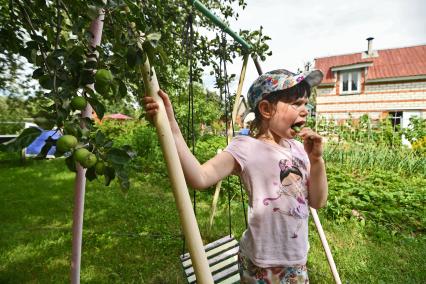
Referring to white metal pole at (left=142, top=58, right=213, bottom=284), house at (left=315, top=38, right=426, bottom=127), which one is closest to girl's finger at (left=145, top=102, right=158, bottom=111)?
white metal pole at (left=142, top=58, right=213, bottom=284)

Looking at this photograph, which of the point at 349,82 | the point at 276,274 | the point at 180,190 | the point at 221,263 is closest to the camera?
the point at 180,190

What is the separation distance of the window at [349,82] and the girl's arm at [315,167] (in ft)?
61.9

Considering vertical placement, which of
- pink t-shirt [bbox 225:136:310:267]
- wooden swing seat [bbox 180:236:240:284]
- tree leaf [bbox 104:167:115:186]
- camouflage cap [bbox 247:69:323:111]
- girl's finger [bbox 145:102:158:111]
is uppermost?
camouflage cap [bbox 247:69:323:111]

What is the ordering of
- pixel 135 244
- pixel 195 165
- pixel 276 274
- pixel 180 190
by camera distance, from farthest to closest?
pixel 135 244, pixel 276 274, pixel 195 165, pixel 180 190

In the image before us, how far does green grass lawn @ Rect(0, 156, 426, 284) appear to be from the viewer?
314 cm

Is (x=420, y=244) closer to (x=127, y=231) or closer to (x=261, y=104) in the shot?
(x=261, y=104)

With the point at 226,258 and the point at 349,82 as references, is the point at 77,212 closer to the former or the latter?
the point at 226,258

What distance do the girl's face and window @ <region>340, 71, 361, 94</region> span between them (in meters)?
18.9

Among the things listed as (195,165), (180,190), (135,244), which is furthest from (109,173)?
(135,244)

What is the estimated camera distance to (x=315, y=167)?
163 centimetres

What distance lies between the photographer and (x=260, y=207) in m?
1.53

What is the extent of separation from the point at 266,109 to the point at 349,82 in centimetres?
1923

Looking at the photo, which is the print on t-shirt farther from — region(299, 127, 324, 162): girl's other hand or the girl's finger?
the girl's finger

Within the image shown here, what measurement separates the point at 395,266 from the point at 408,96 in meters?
16.9
